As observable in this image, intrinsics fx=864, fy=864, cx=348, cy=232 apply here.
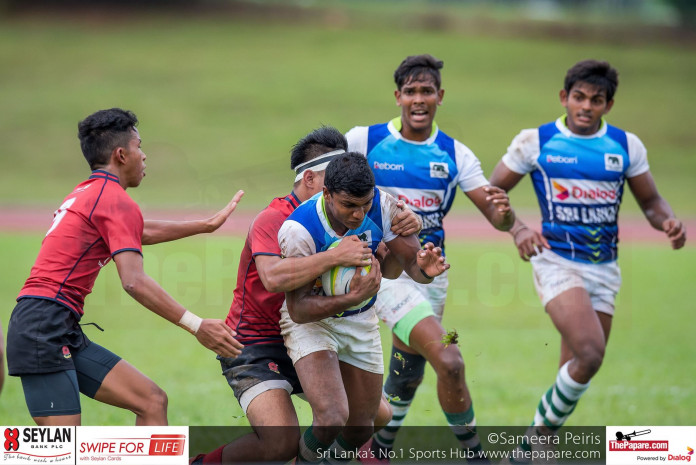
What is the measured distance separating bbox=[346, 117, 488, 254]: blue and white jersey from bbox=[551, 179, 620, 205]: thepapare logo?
679 millimetres

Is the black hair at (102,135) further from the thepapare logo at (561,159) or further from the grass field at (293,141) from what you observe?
the thepapare logo at (561,159)

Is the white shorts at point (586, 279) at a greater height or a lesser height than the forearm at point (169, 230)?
lesser

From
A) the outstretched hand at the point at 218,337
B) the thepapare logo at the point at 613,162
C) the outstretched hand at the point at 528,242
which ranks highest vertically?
the thepapare logo at the point at 613,162

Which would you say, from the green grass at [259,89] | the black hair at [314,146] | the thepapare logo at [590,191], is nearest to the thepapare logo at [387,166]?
the black hair at [314,146]

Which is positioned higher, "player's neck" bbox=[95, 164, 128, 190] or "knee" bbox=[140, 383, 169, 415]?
"player's neck" bbox=[95, 164, 128, 190]

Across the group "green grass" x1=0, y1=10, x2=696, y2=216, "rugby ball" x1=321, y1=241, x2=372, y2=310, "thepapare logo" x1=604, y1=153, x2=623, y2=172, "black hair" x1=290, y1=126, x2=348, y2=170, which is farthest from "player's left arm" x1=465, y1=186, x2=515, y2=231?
"green grass" x1=0, y1=10, x2=696, y2=216

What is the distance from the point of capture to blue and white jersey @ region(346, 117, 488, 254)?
6.20 m

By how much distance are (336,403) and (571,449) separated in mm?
2413

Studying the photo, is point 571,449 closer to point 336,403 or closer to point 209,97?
point 336,403

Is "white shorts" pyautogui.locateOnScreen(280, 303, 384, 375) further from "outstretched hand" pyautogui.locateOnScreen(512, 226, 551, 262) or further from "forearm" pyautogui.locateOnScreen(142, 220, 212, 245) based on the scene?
"outstretched hand" pyautogui.locateOnScreen(512, 226, 551, 262)

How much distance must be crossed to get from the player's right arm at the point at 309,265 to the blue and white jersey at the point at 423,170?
165 centimetres

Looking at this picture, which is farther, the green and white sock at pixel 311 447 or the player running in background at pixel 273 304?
the green and white sock at pixel 311 447

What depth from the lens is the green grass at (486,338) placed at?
769 centimetres

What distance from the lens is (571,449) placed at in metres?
6.27
